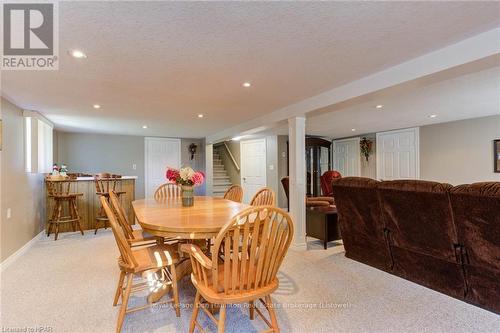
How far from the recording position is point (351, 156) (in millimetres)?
7758

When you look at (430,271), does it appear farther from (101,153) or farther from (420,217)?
(101,153)

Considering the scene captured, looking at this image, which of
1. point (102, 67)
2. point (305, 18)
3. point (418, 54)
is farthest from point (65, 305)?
point (418, 54)

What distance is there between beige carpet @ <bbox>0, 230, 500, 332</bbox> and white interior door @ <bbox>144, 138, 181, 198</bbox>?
4366 mm

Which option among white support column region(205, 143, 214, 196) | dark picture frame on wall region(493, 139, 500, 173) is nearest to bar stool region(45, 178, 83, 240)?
white support column region(205, 143, 214, 196)

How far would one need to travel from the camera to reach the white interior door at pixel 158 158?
746cm

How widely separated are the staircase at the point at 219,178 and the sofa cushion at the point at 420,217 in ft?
19.5

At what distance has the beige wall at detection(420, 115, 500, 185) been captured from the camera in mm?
5047

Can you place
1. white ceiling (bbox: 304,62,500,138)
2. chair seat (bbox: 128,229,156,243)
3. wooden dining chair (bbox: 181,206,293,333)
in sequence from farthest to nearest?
white ceiling (bbox: 304,62,500,138) → chair seat (bbox: 128,229,156,243) → wooden dining chair (bbox: 181,206,293,333)

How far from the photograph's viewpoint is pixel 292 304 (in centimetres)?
220

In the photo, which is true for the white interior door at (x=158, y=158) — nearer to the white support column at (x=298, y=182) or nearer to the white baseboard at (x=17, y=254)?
the white baseboard at (x=17, y=254)

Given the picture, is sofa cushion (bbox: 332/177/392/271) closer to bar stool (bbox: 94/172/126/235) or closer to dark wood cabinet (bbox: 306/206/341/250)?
dark wood cabinet (bbox: 306/206/341/250)

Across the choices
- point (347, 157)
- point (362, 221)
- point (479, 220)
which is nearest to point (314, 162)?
point (347, 157)

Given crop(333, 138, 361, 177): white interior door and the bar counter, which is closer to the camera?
the bar counter

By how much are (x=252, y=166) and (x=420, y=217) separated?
226 inches
